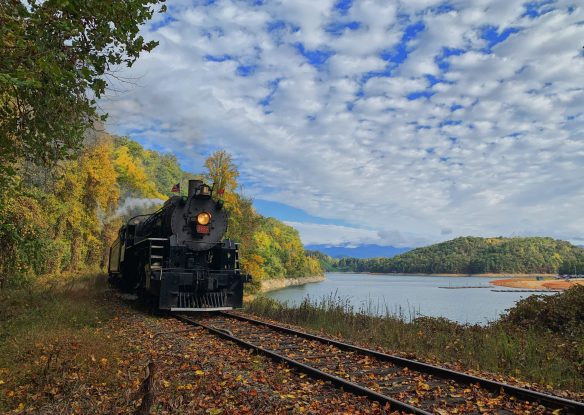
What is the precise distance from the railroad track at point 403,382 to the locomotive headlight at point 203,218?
5.05 meters

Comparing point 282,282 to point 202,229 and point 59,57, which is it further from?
point 59,57

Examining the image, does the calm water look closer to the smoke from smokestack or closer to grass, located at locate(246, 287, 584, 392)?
grass, located at locate(246, 287, 584, 392)

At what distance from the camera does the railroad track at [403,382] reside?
505 cm

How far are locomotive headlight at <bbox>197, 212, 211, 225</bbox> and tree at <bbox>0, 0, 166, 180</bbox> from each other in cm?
662

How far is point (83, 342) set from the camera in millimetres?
7180

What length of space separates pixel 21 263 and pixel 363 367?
11.2 m

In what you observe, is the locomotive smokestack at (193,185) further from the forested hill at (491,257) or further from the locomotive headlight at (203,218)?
the forested hill at (491,257)

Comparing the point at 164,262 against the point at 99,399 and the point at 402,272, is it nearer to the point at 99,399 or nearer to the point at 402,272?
the point at 99,399

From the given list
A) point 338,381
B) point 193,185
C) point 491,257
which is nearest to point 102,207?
point 193,185

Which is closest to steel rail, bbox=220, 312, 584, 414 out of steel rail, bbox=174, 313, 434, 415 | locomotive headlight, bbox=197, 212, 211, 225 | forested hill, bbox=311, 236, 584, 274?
steel rail, bbox=174, 313, 434, 415

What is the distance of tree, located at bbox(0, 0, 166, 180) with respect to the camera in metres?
5.19

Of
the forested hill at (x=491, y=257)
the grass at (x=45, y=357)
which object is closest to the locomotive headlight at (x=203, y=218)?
the grass at (x=45, y=357)

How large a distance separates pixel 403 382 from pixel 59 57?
6.54 m

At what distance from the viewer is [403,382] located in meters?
6.15
